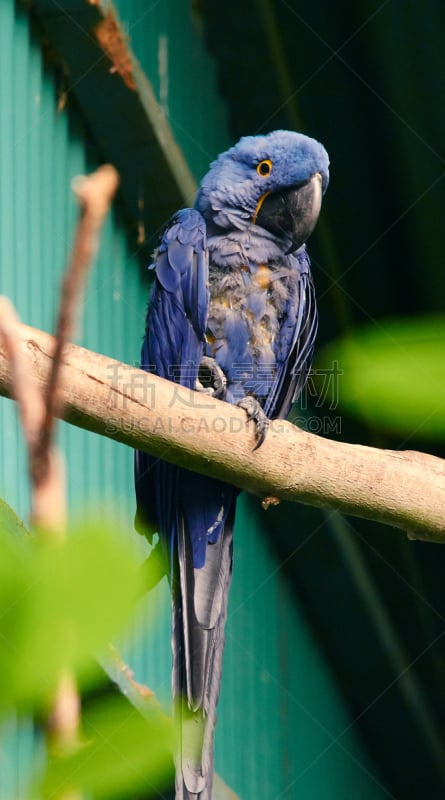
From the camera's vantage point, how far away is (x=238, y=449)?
1.90m

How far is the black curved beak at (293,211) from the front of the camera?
285 cm

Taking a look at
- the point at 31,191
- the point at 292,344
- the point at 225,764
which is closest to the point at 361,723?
the point at 225,764

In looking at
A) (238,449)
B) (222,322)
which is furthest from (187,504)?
(238,449)

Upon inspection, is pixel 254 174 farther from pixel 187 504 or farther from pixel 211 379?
pixel 187 504

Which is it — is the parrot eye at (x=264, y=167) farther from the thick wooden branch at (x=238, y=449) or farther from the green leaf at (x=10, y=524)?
→ the green leaf at (x=10, y=524)

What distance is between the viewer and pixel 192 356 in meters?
2.65

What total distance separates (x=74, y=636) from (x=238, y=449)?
150 centimetres

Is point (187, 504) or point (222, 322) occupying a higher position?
point (222, 322)

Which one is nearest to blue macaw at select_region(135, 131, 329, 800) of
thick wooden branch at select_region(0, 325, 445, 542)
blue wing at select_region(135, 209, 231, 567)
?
blue wing at select_region(135, 209, 231, 567)

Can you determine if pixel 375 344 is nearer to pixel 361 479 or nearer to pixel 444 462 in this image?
pixel 361 479

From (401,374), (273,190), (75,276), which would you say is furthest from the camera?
(273,190)

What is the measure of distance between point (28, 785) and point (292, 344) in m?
2.41

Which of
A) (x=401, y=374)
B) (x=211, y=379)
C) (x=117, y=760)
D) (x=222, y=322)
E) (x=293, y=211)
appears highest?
(x=401, y=374)

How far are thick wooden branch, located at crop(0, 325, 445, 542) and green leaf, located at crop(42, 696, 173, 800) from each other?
1233 millimetres
